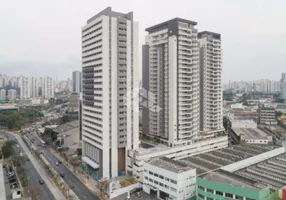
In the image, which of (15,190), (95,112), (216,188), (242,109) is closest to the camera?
(216,188)

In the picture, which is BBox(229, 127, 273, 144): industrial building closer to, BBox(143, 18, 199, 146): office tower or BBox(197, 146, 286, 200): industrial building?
BBox(143, 18, 199, 146): office tower

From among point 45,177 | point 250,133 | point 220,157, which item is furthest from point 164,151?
point 250,133

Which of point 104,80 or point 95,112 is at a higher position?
point 104,80

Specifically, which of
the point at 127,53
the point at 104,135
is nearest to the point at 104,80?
the point at 127,53

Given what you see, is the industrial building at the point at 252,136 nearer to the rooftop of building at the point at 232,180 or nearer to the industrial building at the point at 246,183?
the industrial building at the point at 246,183

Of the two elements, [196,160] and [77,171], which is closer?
[196,160]

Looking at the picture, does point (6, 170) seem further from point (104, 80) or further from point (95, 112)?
point (104, 80)

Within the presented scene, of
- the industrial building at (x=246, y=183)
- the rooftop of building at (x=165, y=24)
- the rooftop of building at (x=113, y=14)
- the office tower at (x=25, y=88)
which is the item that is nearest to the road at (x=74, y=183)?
the industrial building at (x=246, y=183)
